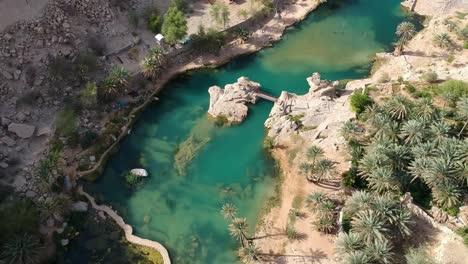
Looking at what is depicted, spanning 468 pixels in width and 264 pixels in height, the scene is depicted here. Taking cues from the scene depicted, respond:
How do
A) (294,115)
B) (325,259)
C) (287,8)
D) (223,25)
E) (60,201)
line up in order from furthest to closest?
(287,8) < (223,25) < (294,115) < (60,201) < (325,259)

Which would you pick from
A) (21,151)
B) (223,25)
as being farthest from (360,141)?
(21,151)

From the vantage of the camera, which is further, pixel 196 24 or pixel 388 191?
pixel 196 24

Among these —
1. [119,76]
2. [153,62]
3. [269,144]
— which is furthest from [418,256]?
[119,76]

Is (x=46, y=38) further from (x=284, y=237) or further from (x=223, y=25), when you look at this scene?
(x=284, y=237)

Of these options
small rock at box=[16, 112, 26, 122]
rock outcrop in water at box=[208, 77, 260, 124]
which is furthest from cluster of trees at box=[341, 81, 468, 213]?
small rock at box=[16, 112, 26, 122]

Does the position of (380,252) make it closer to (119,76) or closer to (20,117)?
(119,76)

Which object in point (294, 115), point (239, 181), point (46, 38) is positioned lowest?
point (239, 181)

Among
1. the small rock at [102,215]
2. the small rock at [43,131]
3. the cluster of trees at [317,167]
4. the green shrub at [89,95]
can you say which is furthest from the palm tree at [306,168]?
the small rock at [43,131]
